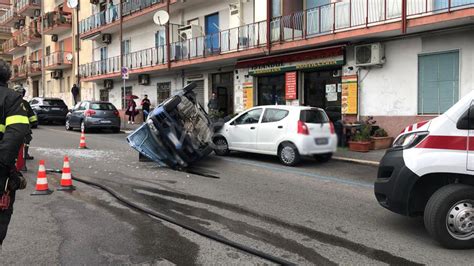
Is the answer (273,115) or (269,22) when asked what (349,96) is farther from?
(273,115)

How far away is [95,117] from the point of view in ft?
65.5

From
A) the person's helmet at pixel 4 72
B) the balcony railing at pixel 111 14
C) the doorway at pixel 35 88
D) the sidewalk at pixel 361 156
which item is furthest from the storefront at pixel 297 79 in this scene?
the doorway at pixel 35 88

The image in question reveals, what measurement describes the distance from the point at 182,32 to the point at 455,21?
14.7 meters

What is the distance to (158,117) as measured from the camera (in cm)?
988

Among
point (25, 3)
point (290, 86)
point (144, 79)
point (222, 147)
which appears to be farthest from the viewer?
point (25, 3)

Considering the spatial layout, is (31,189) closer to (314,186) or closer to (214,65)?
(314,186)

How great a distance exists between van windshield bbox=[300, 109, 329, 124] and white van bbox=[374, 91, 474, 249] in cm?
553

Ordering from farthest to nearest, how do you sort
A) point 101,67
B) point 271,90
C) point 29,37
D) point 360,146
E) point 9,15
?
1. point 9,15
2. point 29,37
3. point 101,67
4. point 271,90
5. point 360,146

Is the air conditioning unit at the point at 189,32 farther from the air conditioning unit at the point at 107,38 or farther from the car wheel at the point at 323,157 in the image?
the car wheel at the point at 323,157

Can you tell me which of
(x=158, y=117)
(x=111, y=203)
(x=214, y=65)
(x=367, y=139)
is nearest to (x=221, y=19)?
(x=214, y=65)

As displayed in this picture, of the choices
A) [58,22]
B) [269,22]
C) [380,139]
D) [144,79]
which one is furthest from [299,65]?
[58,22]

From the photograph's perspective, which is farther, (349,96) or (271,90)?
(271,90)

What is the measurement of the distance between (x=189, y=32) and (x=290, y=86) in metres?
7.52

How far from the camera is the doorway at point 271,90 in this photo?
1838 centimetres
